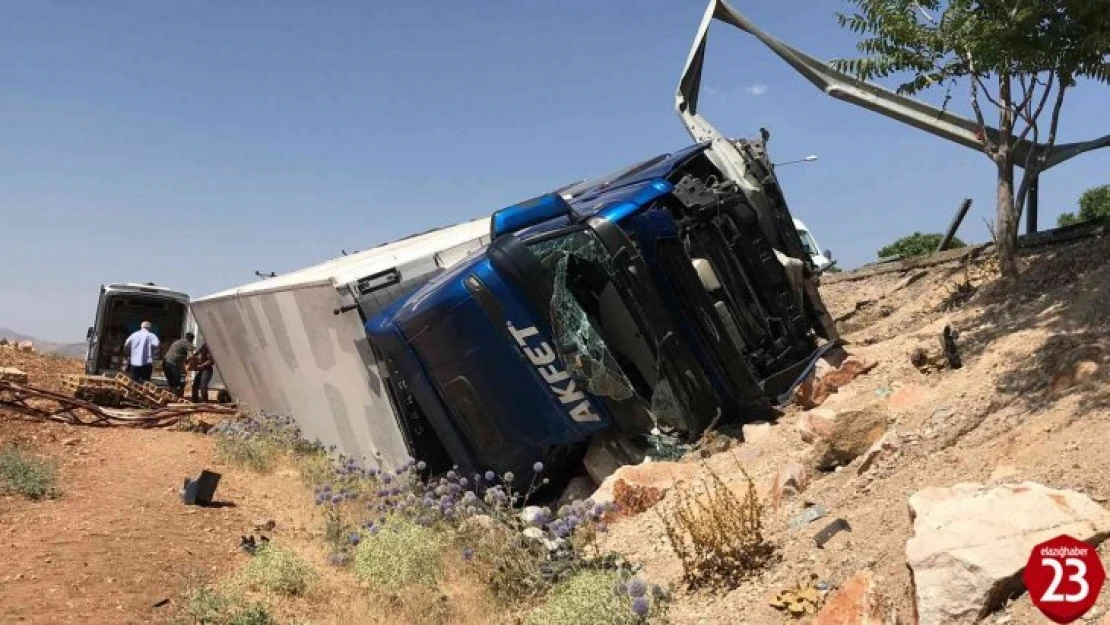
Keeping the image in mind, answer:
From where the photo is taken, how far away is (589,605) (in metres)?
3.82

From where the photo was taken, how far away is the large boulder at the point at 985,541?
2.69 metres

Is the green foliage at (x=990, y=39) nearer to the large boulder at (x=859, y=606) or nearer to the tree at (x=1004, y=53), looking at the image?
the tree at (x=1004, y=53)

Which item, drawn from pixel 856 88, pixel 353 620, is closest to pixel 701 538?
Result: pixel 353 620

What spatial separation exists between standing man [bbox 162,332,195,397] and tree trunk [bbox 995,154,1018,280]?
12624 millimetres

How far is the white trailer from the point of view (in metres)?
7.01

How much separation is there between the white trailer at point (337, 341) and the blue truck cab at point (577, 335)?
384 millimetres

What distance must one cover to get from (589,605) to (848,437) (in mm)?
1907

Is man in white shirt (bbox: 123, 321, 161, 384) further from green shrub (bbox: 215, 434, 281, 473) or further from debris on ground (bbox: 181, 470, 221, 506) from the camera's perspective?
debris on ground (bbox: 181, 470, 221, 506)

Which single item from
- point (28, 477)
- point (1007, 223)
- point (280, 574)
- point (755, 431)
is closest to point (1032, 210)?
point (1007, 223)

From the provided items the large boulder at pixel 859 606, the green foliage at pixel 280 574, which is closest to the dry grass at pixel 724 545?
the large boulder at pixel 859 606

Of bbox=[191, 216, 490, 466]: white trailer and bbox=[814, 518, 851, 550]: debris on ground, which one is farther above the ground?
bbox=[191, 216, 490, 466]: white trailer

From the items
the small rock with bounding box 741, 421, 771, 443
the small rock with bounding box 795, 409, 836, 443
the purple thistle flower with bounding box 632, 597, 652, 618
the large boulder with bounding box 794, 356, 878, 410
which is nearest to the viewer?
the purple thistle flower with bounding box 632, 597, 652, 618

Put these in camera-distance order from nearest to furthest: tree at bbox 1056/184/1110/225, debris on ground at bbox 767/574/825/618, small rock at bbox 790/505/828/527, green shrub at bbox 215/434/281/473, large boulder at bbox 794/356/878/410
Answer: debris on ground at bbox 767/574/825/618
small rock at bbox 790/505/828/527
large boulder at bbox 794/356/878/410
green shrub at bbox 215/434/281/473
tree at bbox 1056/184/1110/225

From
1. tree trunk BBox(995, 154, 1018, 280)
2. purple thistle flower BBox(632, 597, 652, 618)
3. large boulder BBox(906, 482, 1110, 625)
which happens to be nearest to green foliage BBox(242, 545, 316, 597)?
purple thistle flower BBox(632, 597, 652, 618)
